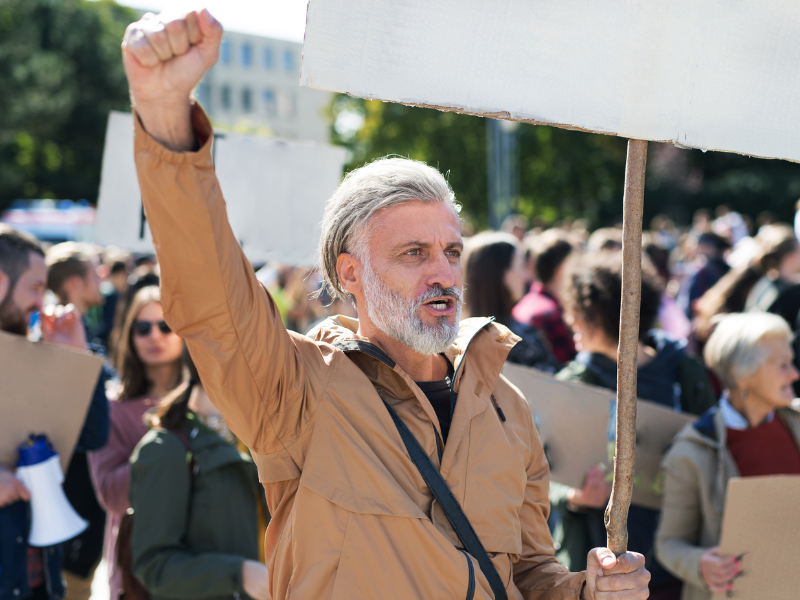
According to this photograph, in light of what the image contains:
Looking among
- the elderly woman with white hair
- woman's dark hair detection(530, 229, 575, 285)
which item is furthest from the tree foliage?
the elderly woman with white hair

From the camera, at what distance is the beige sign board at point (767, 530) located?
2531 mm

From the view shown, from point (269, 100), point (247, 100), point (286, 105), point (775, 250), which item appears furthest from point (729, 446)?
point (286, 105)

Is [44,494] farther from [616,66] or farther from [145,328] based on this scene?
[616,66]

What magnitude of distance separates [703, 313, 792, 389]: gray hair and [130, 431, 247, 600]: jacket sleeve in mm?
2066

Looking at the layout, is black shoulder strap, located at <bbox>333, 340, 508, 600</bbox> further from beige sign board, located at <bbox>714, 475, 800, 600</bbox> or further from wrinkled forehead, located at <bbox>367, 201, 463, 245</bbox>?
beige sign board, located at <bbox>714, 475, 800, 600</bbox>

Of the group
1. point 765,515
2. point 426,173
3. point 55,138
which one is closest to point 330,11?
point 426,173

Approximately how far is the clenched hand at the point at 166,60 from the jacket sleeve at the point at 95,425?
6.65ft

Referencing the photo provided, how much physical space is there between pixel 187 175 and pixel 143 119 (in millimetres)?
119

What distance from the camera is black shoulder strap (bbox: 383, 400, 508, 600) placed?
5.47 feet

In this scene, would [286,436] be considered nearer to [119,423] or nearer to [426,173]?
[426,173]

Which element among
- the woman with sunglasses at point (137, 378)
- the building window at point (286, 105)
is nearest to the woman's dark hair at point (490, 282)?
the woman with sunglasses at point (137, 378)

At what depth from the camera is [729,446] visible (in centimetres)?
301

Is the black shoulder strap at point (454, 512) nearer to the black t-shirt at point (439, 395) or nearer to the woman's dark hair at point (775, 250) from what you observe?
the black t-shirt at point (439, 395)

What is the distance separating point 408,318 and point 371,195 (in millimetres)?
327
